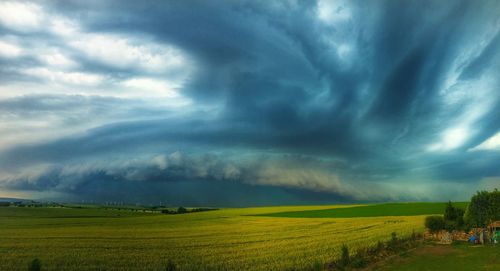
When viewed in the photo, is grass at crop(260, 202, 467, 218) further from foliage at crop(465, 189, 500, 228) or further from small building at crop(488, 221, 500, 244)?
foliage at crop(465, 189, 500, 228)

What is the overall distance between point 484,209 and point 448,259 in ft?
82.6

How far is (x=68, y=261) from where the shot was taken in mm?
36000

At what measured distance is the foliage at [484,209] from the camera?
56.3m

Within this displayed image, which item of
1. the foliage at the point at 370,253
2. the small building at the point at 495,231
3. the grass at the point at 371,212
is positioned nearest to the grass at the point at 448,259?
the foliage at the point at 370,253

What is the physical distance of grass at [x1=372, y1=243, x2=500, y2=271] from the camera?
3216cm

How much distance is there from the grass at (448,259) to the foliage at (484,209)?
475 inches

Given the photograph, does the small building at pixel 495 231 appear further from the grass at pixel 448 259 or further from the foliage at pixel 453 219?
the grass at pixel 448 259

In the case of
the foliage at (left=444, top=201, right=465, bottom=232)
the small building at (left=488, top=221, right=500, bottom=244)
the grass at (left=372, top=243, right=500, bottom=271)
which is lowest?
the grass at (left=372, top=243, right=500, bottom=271)

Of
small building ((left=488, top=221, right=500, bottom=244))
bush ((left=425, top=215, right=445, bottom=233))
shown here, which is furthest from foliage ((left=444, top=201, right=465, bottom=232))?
small building ((left=488, top=221, right=500, bottom=244))

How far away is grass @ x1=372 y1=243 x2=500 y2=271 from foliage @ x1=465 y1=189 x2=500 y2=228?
475 inches

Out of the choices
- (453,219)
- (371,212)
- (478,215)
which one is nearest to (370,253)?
(478,215)

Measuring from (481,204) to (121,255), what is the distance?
50.8 metres

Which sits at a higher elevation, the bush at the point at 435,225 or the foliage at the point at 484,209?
the foliage at the point at 484,209

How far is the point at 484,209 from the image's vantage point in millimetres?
56375
